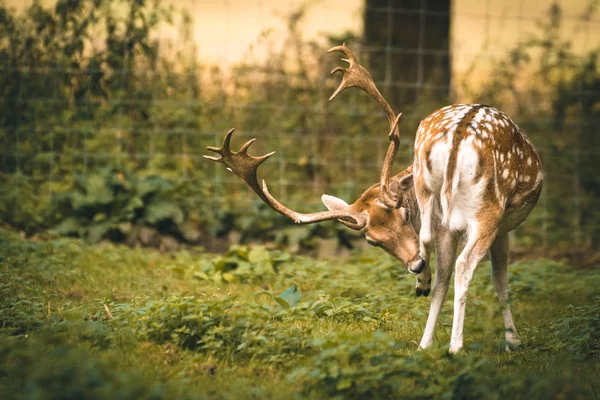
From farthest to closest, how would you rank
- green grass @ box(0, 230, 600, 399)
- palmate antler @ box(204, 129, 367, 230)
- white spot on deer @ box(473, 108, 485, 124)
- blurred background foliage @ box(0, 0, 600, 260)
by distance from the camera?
blurred background foliage @ box(0, 0, 600, 260) < palmate antler @ box(204, 129, 367, 230) < white spot on deer @ box(473, 108, 485, 124) < green grass @ box(0, 230, 600, 399)

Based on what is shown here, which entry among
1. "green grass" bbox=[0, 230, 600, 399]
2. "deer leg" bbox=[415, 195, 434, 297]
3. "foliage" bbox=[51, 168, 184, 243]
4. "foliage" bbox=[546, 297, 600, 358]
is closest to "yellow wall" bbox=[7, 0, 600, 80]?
"foliage" bbox=[51, 168, 184, 243]

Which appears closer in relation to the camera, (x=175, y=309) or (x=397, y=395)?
(x=397, y=395)

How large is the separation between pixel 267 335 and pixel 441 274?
1432 millimetres

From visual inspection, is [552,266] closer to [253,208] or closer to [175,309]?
[253,208]

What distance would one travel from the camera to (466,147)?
16.7 feet

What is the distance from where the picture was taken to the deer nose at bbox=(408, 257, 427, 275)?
5.84 meters

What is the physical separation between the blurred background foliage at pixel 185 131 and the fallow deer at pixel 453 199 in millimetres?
3140

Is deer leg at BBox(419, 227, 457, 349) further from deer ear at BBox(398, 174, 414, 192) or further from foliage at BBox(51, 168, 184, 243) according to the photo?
foliage at BBox(51, 168, 184, 243)

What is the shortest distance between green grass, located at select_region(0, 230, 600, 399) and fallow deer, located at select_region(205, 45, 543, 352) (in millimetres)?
343

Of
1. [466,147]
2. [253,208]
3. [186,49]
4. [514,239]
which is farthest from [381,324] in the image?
[186,49]

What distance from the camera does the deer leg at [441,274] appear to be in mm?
5445

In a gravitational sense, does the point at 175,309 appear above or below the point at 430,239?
below

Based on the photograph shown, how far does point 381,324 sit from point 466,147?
1.47 m

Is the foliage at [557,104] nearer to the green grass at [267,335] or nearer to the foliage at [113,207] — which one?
the green grass at [267,335]
